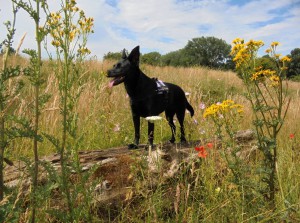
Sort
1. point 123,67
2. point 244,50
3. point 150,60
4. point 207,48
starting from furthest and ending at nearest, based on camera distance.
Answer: point 207,48
point 150,60
point 123,67
point 244,50

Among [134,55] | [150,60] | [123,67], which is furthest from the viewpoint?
[150,60]

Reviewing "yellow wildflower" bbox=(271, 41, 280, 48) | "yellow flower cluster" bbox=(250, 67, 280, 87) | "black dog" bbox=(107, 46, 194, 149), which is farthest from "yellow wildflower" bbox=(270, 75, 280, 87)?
"black dog" bbox=(107, 46, 194, 149)

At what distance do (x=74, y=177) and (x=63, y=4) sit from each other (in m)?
1.24

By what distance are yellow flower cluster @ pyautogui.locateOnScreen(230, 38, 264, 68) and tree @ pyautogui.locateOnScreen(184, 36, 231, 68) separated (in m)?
49.8

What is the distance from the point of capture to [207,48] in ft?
173

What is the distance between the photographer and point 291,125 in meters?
4.71

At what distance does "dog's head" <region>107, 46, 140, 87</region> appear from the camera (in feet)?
8.66

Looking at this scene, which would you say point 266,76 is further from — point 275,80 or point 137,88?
point 137,88

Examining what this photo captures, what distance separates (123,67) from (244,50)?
1.28 meters

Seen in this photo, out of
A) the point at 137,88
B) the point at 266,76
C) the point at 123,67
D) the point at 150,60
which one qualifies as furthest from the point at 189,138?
the point at 150,60

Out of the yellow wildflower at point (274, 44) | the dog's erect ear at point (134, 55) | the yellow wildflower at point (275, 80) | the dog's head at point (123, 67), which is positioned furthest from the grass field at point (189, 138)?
the yellow wildflower at point (274, 44)

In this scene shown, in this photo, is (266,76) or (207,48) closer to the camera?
(266,76)

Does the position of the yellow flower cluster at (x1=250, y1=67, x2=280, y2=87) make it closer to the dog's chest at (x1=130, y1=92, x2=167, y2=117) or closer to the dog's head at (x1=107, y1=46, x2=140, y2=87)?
the dog's chest at (x1=130, y1=92, x2=167, y2=117)

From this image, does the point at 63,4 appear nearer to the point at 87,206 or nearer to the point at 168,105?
the point at 87,206
